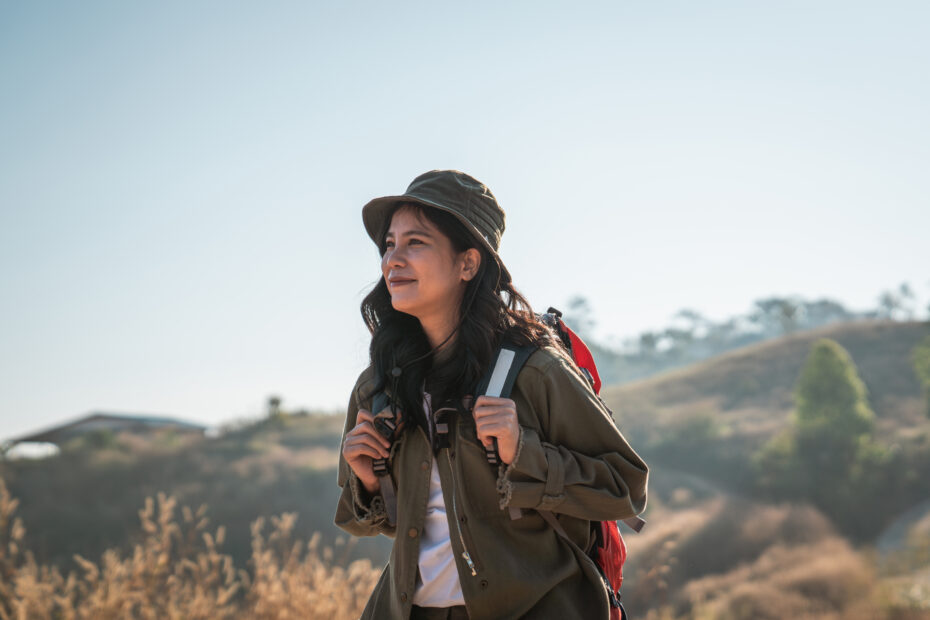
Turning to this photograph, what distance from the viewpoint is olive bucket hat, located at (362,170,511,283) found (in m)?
2.47

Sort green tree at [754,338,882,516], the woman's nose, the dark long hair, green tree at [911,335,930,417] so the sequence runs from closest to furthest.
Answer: the dark long hair
the woman's nose
green tree at [754,338,882,516]
green tree at [911,335,930,417]

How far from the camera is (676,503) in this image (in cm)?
3412

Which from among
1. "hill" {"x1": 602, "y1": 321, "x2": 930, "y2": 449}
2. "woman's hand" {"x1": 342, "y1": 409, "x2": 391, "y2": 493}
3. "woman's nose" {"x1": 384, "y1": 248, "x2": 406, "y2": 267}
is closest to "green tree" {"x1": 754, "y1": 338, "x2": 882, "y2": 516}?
"hill" {"x1": 602, "y1": 321, "x2": 930, "y2": 449}

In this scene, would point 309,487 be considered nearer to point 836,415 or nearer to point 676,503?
point 676,503

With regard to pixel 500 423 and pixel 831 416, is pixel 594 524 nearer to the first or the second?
pixel 500 423

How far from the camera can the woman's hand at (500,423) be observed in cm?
206

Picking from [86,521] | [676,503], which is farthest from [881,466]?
[86,521]

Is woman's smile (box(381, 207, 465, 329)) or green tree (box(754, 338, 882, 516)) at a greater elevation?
woman's smile (box(381, 207, 465, 329))

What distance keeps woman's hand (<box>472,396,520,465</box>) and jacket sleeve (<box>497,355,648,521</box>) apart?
0.03m

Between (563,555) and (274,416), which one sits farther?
(274,416)

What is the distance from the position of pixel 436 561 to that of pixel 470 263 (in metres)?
0.98

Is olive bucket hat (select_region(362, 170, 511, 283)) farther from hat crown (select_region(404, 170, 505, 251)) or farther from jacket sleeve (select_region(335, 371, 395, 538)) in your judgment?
jacket sleeve (select_region(335, 371, 395, 538))

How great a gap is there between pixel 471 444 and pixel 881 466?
113ft

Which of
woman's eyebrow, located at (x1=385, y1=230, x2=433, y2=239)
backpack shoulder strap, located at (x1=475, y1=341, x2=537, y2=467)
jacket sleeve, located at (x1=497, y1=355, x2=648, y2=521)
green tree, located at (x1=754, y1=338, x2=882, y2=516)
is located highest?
woman's eyebrow, located at (x1=385, y1=230, x2=433, y2=239)
